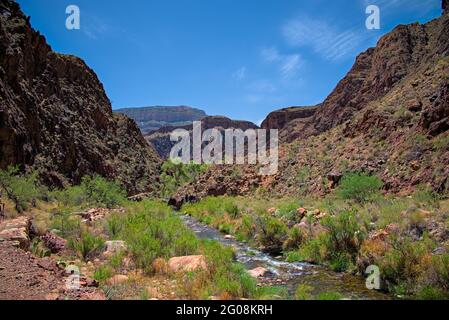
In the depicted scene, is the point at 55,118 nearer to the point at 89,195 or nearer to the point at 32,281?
the point at 89,195

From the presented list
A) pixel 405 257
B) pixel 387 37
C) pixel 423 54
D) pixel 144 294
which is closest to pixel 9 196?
pixel 144 294

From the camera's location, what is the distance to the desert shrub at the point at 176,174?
212ft

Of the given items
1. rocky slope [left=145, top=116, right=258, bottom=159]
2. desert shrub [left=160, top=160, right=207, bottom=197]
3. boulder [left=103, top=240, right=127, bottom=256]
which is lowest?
boulder [left=103, top=240, right=127, bottom=256]

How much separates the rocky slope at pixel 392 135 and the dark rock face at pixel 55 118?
13981 mm

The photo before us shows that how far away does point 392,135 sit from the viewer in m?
24.5

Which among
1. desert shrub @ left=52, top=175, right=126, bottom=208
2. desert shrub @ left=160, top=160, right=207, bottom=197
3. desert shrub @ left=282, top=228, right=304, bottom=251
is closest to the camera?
desert shrub @ left=282, top=228, right=304, bottom=251

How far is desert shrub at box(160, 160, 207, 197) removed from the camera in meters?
64.6

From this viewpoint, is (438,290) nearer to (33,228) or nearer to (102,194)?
(33,228)

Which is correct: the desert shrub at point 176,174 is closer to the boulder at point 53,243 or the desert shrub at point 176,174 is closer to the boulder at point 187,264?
the boulder at point 53,243

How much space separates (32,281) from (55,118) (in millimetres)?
37744

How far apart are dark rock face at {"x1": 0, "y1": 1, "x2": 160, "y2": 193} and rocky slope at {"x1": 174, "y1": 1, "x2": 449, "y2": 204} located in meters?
14.0

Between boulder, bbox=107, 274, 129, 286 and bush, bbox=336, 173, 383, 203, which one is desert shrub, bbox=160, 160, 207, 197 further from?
boulder, bbox=107, 274, 129, 286

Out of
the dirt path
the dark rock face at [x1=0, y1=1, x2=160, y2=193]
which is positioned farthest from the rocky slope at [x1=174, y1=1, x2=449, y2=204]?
the dirt path

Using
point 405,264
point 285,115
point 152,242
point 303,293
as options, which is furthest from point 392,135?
point 285,115
